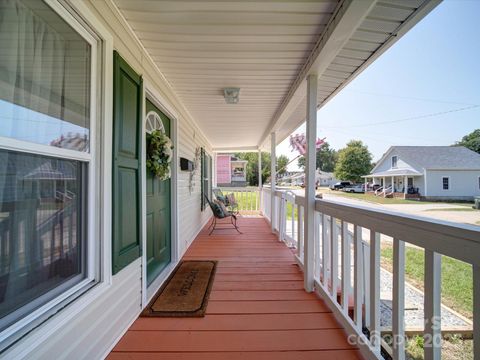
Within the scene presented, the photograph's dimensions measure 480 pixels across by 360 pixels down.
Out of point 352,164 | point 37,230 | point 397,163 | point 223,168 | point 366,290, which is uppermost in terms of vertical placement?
point 352,164

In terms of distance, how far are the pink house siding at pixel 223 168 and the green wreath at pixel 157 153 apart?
1093cm

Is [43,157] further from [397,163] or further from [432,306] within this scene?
[397,163]

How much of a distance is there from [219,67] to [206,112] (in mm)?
1659

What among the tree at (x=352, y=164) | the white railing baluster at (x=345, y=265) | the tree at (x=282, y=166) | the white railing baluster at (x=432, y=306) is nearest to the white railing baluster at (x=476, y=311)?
the white railing baluster at (x=432, y=306)

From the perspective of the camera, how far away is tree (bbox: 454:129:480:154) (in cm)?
124

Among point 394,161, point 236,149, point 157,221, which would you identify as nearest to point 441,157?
point 394,161

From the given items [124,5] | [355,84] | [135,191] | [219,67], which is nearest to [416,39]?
[355,84]

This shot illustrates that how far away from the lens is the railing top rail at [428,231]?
86 cm

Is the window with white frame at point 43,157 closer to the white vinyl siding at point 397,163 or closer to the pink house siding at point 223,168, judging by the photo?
the white vinyl siding at point 397,163

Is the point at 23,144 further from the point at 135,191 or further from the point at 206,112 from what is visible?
the point at 206,112

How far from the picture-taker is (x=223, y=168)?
13625 millimetres

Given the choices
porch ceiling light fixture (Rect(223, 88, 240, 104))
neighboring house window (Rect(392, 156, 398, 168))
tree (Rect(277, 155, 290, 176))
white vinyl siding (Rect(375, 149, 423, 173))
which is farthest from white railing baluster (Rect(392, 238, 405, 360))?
tree (Rect(277, 155, 290, 176))

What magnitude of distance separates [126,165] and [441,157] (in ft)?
7.96

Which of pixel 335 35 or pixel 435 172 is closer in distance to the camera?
pixel 335 35
